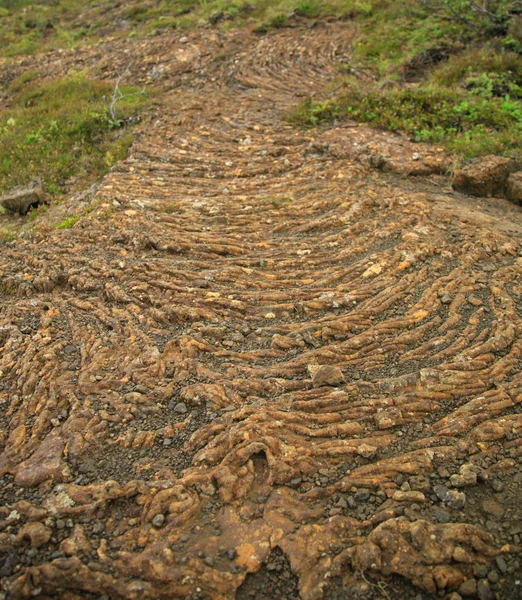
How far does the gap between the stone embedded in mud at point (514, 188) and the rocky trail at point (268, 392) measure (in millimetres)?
466

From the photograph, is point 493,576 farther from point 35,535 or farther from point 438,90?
→ point 438,90

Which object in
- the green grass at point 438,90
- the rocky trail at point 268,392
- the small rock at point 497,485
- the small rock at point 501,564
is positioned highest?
the green grass at point 438,90

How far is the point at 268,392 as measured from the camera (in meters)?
4.40

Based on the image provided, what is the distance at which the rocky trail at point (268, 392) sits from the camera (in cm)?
313

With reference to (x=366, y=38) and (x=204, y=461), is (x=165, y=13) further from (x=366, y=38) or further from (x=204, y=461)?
(x=204, y=461)

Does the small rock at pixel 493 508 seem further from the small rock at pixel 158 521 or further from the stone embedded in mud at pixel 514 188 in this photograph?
the stone embedded in mud at pixel 514 188

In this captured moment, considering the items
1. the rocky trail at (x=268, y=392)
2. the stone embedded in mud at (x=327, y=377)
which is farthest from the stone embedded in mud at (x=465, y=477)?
the stone embedded in mud at (x=327, y=377)

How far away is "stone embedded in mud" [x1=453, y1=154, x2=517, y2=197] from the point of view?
7695 millimetres

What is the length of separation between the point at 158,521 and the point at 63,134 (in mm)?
10638

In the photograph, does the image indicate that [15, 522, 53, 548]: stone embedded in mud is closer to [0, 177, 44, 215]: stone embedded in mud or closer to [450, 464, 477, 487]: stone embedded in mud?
[450, 464, 477, 487]: stone embedded in mud

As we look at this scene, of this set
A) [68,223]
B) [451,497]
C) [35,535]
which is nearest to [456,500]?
[451,497]

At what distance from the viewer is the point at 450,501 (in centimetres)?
341

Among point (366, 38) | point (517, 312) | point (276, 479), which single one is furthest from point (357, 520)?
point (366, 38)

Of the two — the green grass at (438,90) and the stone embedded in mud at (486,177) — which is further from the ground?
the green grass at (438,90)
